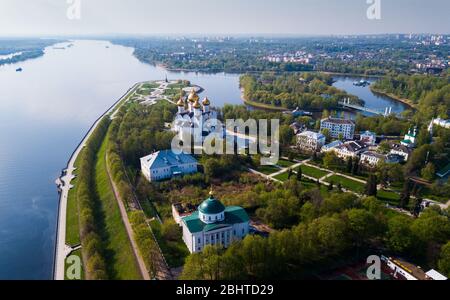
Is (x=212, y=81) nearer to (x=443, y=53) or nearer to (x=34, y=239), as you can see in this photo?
(x=34, y=239)

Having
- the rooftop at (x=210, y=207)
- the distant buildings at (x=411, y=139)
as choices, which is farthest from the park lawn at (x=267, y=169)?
the distant buildings at (x=411, y=139)

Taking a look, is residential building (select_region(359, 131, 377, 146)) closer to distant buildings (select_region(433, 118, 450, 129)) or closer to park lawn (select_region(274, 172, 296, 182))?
distant buildings (select_region(433, 118, 450, 129))

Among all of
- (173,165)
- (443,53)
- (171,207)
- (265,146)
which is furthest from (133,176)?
(443,53)

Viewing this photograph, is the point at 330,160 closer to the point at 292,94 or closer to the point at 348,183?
the point at 348,183

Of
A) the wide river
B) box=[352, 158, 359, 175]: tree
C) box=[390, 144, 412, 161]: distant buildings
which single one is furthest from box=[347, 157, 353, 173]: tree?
the wide river

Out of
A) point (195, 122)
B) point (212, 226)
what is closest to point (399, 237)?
point (212, 226)

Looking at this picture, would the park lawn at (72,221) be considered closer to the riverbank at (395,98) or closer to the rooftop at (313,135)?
the rooftop at (313,135)
